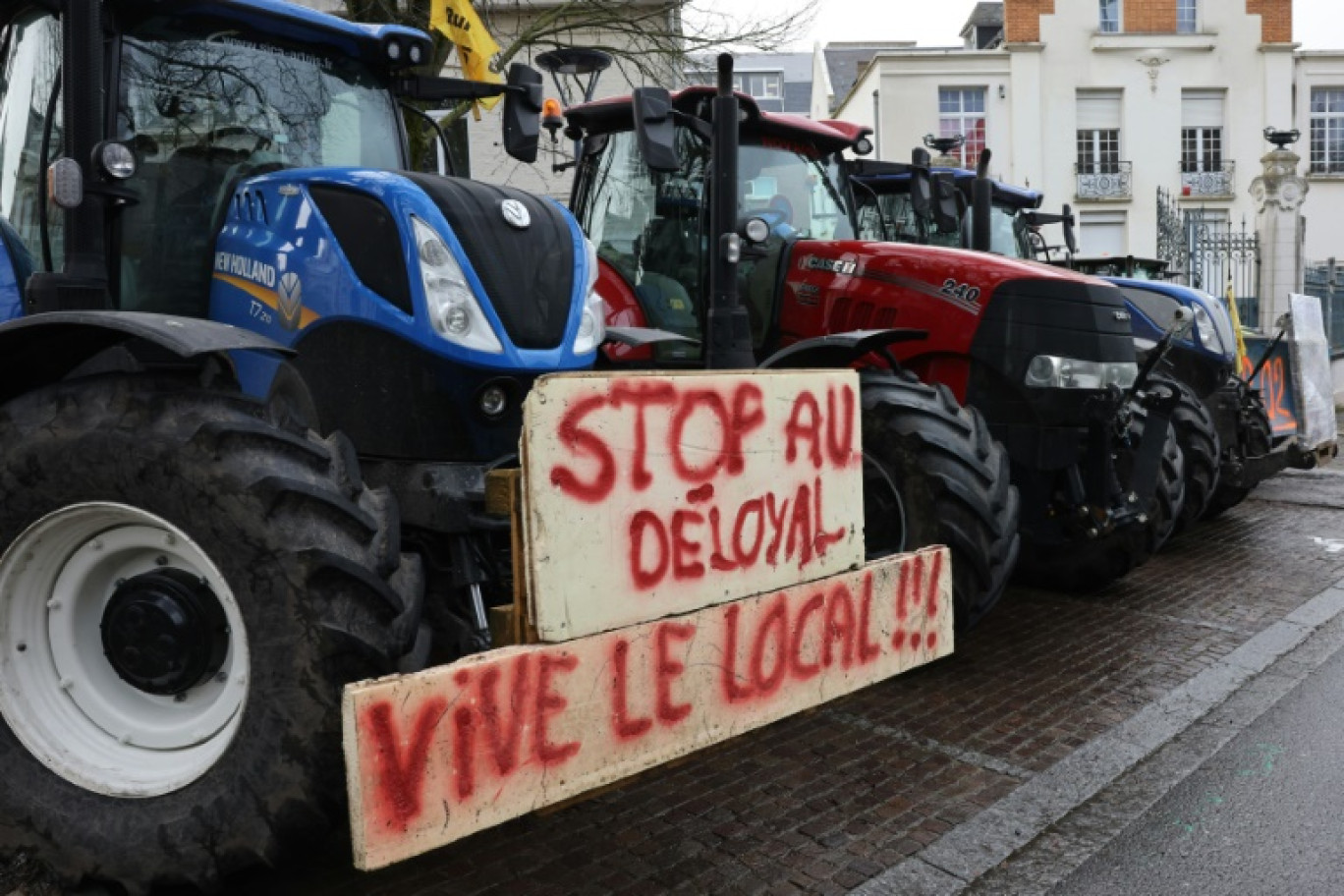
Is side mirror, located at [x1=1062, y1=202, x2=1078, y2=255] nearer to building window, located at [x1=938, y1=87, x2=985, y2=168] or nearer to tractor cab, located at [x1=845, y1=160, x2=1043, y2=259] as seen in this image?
tractor cab, located at [x1=845, y1=160, x2=1043, y2=259]

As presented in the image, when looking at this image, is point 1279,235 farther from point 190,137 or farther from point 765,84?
point 765,84

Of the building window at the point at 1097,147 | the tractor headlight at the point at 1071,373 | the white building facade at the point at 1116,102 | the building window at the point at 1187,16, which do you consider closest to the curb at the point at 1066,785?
the tractor headlight at the point at 1071,373

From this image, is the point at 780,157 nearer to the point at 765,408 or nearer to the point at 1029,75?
the point at 765,408

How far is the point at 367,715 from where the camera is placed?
2.15 metres

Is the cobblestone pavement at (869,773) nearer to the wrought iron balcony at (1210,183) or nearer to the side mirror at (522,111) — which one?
the side mirror at (522,111)

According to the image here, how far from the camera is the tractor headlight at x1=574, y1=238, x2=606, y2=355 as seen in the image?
3.65 m

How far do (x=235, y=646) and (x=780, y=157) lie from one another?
428cm

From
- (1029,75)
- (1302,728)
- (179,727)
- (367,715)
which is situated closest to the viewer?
(367,715)

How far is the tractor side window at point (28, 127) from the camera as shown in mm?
3619

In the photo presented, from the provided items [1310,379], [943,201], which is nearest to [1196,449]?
[1310,379]

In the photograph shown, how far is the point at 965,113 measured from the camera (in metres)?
34.9

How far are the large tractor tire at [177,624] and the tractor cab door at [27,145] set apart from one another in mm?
1017

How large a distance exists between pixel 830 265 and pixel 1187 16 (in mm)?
35791

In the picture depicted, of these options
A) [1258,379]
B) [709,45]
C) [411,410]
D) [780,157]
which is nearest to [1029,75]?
[709,45]
